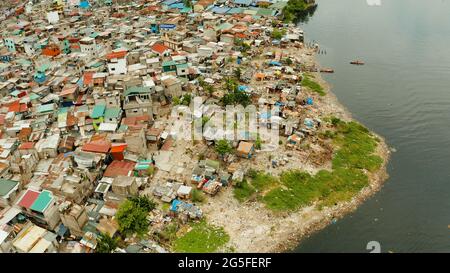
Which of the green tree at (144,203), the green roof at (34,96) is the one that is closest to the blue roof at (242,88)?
the green tree at (144,203)

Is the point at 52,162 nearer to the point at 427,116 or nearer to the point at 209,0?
the point at 427,116

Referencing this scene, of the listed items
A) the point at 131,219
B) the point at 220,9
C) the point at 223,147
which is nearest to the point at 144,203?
the point at 131,219

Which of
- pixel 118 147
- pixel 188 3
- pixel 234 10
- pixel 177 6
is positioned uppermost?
pixel 188 3

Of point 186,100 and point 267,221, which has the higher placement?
point 186,100

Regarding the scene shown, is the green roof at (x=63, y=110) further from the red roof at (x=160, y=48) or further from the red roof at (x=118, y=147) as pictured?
the red roof at (x=160, y=48)

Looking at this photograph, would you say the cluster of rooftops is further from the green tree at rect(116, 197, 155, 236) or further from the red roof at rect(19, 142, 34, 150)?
the green tree at rect(116, 197, 155, 236)

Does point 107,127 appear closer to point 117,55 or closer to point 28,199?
point 28,199

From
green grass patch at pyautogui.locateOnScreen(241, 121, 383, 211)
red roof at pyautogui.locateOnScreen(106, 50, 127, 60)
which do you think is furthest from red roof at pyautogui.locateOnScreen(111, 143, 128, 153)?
red roof at pyautogui.locateOnScreen(106, 50, 127, 60)

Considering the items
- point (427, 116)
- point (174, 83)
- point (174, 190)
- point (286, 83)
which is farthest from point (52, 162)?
point (427, 116)
